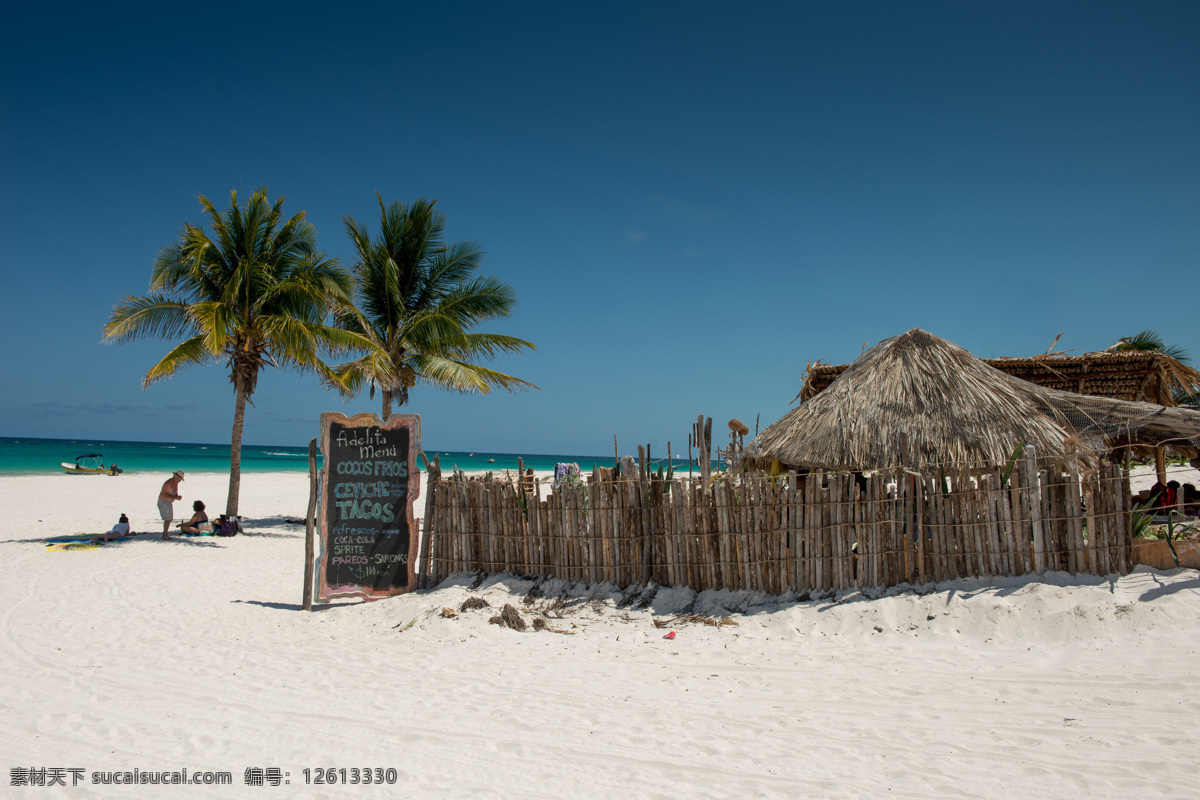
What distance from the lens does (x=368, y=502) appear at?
23.2 ft

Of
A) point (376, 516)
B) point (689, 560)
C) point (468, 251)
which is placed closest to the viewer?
point (689, 560)

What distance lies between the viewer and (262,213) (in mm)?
12750

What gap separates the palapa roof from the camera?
20.4ft

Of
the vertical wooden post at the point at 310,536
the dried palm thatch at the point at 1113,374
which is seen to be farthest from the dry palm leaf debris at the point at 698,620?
the dried palm thatch at the point at 1113,374

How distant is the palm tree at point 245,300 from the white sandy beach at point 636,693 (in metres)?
6.11

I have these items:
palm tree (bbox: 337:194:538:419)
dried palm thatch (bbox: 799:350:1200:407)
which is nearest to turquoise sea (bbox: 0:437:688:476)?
palm tree (bbox: 337:194:538:419)

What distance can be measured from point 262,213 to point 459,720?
12.0 m

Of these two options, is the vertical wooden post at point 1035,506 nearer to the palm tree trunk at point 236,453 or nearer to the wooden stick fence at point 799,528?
the wooden stick fence at point 799,528

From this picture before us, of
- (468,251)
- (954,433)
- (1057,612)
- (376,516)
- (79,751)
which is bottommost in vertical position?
(79,751)

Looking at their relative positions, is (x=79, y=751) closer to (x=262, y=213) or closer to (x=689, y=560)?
(x=689, y=560)

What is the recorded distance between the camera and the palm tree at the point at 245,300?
1200 cm

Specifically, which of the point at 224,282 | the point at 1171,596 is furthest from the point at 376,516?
the point at 224,282

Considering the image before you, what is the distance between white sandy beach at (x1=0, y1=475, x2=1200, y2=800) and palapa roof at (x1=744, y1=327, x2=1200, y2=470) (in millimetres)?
1461

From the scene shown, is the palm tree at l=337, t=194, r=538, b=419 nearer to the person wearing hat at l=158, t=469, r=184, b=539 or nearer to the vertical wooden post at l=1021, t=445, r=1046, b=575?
the person wearing hat at l=158, t=469, r=184, b=539
